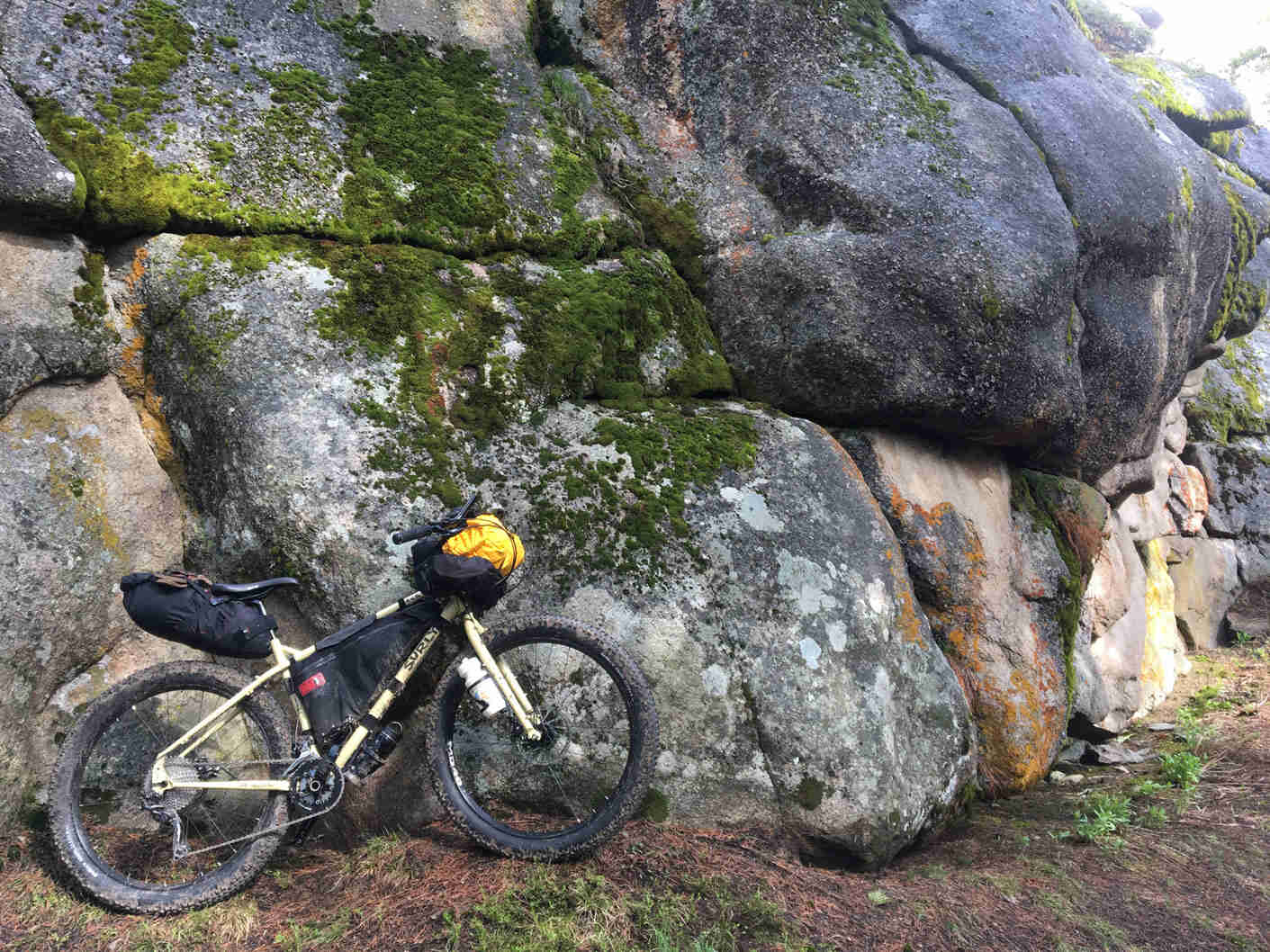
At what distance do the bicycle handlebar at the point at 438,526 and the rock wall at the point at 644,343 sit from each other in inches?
23.5

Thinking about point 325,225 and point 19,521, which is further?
point 325,225

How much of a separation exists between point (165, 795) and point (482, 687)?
1.59 metres

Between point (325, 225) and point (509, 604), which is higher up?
point (325, 225)

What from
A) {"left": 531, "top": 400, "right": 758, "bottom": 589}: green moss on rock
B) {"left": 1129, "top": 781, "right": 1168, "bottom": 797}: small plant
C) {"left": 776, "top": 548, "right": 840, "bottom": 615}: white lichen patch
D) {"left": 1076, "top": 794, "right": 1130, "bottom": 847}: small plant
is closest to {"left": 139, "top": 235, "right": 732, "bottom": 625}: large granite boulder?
{"left": 531, "top": 400, "right": 758, "bottom": 589}: green moss on rock

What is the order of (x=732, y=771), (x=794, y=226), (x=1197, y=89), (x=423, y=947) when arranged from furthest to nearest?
(x=1197, y=89), (x=794, y=226), (x=732, y=771), (x=423, y=947)

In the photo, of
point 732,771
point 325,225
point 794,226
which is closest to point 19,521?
point 325,225

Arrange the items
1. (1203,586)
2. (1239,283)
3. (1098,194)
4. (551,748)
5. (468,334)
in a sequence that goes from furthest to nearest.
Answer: (1203,586) → (1239,283) → (1098,194) → (468,334) → (551,748)

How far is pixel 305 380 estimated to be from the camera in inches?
188

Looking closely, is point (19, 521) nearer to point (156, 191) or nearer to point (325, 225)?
point (156, 191)

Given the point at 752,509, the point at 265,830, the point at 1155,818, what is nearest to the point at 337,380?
the point at 265,830

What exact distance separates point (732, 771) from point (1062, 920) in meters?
1.67

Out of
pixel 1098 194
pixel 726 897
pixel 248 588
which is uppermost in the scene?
pixel 1098 194

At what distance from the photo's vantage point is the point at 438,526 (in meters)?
4.09

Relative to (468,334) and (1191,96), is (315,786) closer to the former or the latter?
(468,334)
